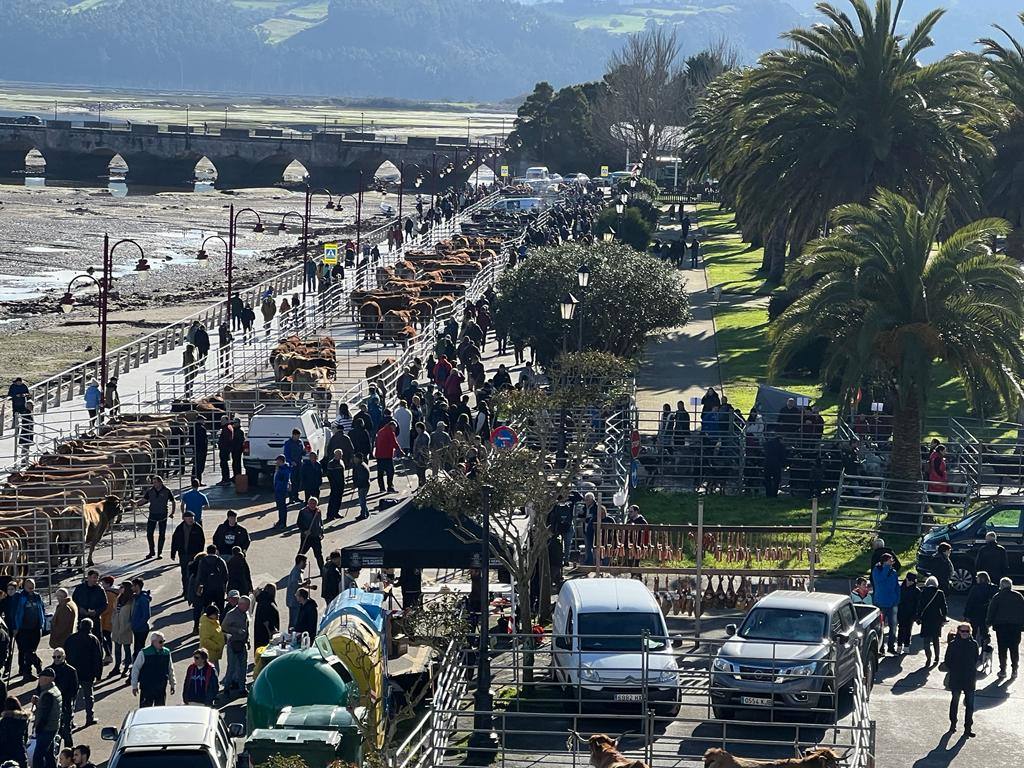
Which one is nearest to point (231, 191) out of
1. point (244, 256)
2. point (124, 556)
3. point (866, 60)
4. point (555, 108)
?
point (555, 108)

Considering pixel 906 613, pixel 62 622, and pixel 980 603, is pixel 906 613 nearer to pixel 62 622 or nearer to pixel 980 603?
pixel 980 603

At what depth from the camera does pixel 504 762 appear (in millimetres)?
16062

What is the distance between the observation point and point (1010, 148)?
4612 centimetres

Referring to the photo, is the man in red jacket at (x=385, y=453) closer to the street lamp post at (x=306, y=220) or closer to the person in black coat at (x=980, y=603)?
the person in black coat at (x=980, y=603)

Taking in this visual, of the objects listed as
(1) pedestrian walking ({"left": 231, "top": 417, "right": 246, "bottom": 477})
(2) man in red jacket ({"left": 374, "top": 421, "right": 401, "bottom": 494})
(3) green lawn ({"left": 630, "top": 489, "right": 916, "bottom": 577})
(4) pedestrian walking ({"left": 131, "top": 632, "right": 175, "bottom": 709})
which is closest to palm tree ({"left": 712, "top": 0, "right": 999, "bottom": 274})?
(3) green lawn ({"left": 630, "top": 489, "right": 916, "bottom": 577})

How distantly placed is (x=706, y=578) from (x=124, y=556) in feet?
30.5

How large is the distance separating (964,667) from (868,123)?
2507cm

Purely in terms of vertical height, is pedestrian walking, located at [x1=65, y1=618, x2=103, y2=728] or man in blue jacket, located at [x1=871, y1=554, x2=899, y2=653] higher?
man in blue jacket, located at [x1=871, y1=554, x2=899, y2=653]

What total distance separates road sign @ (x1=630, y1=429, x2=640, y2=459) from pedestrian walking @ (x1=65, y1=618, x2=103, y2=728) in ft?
44.4

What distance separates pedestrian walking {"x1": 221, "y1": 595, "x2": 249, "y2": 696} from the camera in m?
18.9

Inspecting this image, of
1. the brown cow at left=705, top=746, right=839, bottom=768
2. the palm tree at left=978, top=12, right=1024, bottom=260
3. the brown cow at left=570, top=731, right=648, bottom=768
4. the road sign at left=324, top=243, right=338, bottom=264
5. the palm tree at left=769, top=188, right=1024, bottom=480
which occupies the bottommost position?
the road sign at left=324, top=243, right=338, bottom=264

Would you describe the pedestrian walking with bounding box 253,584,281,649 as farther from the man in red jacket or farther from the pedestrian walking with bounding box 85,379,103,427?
the pedestrian walking with bounding box 85,379,103,427

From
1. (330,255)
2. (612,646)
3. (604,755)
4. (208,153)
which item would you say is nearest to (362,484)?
(612,646)

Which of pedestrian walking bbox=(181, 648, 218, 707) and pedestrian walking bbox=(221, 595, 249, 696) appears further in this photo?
pedestrian walking bbox=(221, 595, 249, 696)
